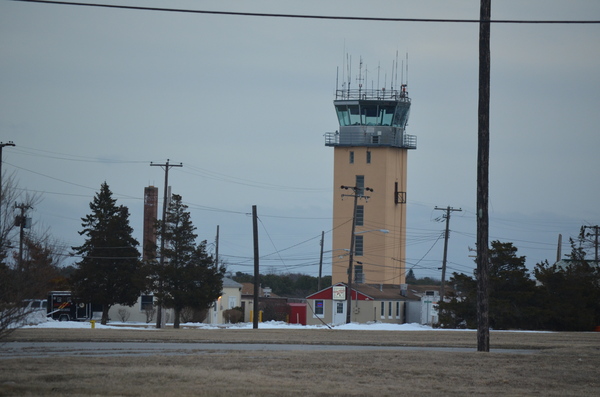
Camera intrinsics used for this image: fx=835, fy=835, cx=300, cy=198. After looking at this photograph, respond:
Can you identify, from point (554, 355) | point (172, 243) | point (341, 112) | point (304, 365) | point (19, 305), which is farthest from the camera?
point (341, 112)

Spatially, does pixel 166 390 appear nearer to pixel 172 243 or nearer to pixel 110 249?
pixel 172 243

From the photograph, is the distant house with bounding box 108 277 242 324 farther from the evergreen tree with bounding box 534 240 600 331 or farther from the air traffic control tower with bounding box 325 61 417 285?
the evergreen tree with bounding box 534 240 600 331

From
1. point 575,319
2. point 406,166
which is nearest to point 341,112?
point 406,166

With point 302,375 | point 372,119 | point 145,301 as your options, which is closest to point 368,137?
point 372,119

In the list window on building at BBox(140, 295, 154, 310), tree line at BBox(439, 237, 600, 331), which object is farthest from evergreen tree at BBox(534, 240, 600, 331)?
window on building at BBox(140, 295, 154, 310)

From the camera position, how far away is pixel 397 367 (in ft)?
59.7

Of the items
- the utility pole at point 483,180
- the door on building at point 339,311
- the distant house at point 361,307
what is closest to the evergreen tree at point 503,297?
the distant house at point 361,307

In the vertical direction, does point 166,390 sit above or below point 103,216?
below

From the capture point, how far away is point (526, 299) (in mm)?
56656

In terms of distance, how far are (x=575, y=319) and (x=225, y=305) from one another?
1446 inches

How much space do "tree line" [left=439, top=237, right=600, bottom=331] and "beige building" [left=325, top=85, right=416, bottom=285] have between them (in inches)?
1008

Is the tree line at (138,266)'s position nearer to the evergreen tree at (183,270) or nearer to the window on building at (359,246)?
the evergreen tree at (183,270)

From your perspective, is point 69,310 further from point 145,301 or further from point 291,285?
point 291,285

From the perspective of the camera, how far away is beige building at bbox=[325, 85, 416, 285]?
281 feet
